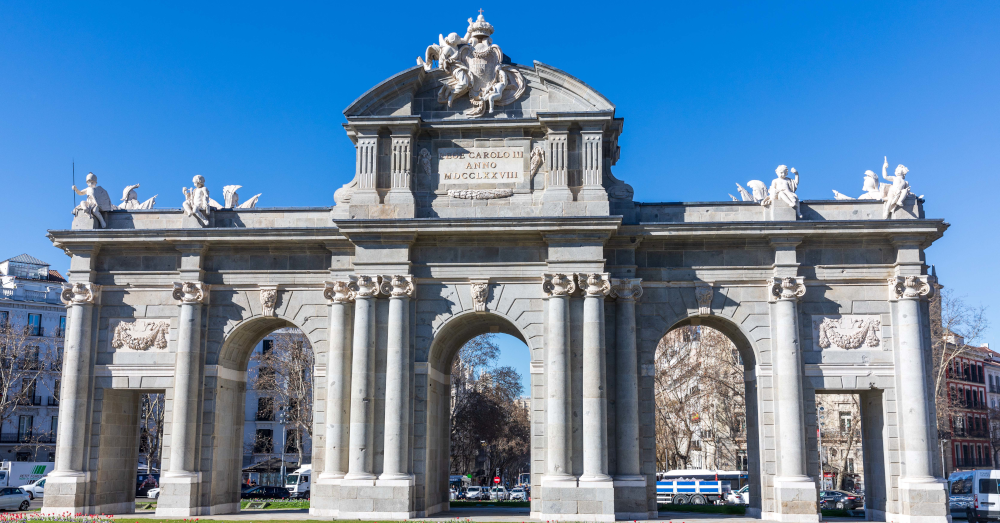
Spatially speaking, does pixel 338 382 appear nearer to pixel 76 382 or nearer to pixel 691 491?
A: pixel 76 382

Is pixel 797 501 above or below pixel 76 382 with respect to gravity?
below

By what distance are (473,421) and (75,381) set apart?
1631 inches

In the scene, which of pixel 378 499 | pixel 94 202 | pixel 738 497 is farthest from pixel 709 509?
pixel 94 202

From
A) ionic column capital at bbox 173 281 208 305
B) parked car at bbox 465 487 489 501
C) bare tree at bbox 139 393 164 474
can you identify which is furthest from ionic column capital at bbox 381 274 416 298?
bare tree at bbox 139 393 164 474

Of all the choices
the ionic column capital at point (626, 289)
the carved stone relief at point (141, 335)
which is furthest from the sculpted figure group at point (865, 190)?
the carved stone relief at point (141, 335)

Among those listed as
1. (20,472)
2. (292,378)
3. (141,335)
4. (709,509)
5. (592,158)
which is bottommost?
(20,472)

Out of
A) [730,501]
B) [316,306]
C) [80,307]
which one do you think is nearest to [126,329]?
[80,307]

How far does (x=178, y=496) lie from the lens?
29.6 m

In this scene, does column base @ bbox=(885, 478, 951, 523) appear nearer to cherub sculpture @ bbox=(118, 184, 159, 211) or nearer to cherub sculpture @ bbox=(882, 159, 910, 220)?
cherub sculpture @ bbox=(882, 159, 910, 220)

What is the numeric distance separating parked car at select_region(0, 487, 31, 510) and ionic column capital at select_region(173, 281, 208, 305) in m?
18.3

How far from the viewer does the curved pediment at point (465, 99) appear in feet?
99.0

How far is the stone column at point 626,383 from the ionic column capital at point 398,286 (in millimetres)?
6521

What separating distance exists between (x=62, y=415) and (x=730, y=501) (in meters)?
32.7

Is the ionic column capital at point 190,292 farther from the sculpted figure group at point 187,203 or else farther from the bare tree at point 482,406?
the bare tree at point 482,406
